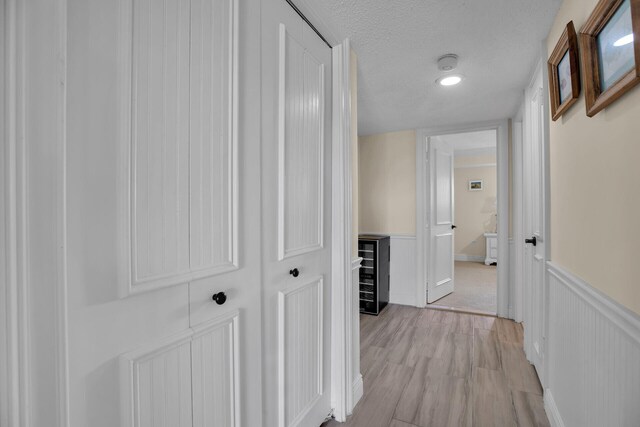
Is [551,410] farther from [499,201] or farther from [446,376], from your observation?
[499,201]

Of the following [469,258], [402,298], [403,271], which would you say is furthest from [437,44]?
[469,258]

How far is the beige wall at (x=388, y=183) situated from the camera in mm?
3672

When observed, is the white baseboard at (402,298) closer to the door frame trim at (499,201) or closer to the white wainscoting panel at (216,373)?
the door frame trim at (499,201)

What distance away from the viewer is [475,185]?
6.64m

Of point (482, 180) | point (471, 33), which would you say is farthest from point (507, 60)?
point (482, 180)

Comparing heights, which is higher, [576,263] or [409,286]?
[576,263]

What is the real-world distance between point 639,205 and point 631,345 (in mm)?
385

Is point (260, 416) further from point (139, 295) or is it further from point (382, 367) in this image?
point (382, 367)

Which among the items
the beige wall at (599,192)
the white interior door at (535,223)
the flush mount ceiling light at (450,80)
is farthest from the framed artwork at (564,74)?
the flush mount ceiling light at (450,80)

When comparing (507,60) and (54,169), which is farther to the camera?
(507,60)

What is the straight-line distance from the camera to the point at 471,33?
66.1 inches

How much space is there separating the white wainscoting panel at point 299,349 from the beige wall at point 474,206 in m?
6.18

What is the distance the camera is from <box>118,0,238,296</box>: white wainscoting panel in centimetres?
70

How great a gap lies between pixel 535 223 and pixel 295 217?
6.28ft
